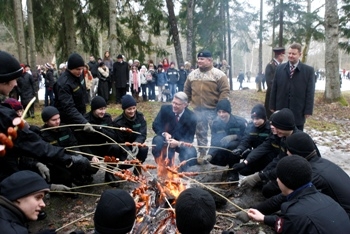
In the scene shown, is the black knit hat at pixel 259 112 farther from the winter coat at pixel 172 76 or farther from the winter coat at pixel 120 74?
A: the winter coat at pixel 172 76

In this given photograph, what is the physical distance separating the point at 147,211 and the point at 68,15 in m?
11.5

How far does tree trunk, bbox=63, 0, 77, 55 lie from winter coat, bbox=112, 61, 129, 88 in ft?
8.10

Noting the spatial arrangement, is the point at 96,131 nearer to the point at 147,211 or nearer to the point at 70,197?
the point at 70,197

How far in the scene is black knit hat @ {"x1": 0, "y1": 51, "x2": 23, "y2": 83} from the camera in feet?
9.36

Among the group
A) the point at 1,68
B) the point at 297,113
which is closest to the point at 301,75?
the point at 297,113

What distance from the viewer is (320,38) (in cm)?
2002

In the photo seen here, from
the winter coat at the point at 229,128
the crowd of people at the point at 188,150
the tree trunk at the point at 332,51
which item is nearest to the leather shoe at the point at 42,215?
the crowd of people at the point at 188,150

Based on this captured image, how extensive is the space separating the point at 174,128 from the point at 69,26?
9846mm

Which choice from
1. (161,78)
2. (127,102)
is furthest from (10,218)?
(161,78)

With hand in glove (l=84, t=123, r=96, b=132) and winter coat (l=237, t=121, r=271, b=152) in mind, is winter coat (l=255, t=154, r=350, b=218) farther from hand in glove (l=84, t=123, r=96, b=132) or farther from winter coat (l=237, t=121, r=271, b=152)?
hand in glove (l=84, t=123, r=96, b=132)

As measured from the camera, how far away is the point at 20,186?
2.34m

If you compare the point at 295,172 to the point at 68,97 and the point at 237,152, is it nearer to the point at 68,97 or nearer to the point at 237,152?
the point at 237,152

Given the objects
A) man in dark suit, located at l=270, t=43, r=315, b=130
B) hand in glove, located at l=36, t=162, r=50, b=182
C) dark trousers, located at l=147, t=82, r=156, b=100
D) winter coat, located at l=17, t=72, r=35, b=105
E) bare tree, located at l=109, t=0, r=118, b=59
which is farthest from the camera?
dark trousers, located at l=147, t=82, r=156, b=100

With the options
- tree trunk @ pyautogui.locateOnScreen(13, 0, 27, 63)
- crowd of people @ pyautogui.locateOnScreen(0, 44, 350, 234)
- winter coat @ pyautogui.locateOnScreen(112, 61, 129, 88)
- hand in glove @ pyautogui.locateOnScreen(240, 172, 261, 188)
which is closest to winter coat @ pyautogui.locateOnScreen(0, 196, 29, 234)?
crowd of people @ pyautogui.locateOnScreen(0, 44, 350, 234)
